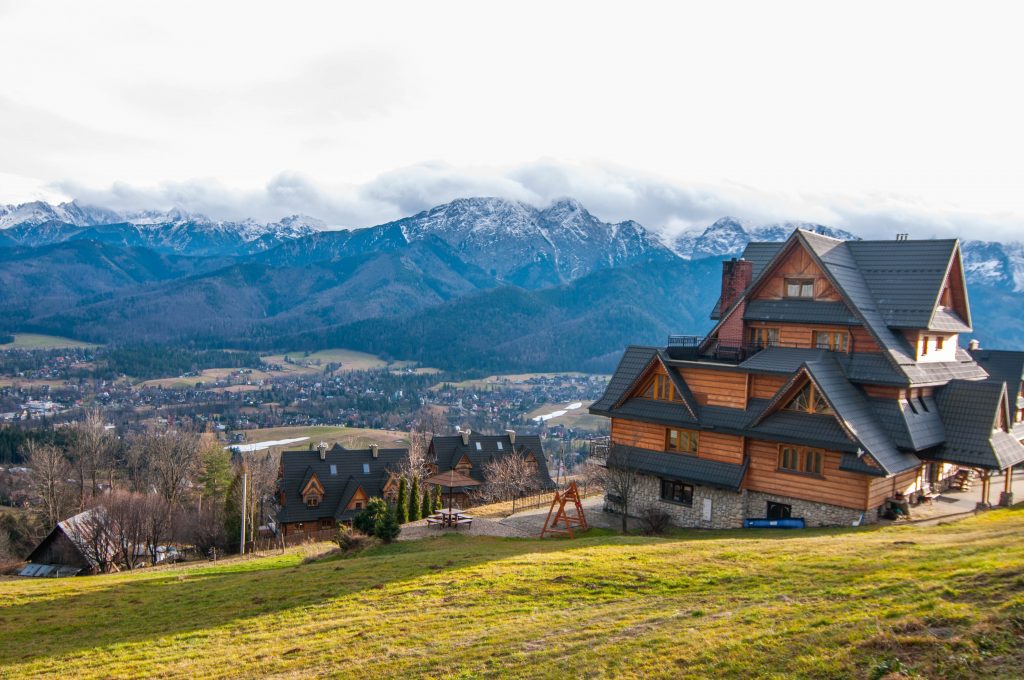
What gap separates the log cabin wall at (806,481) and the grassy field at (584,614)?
3.25 m

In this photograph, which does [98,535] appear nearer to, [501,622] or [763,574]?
[501,622]

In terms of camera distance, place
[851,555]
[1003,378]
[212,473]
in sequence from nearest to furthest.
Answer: [851,555], [1003,378], [212,473]

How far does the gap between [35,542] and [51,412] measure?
5477 inches

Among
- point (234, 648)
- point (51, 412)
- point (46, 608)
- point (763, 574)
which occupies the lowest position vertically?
point (51, 412)

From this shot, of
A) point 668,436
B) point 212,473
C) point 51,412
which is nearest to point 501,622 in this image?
point 668,436

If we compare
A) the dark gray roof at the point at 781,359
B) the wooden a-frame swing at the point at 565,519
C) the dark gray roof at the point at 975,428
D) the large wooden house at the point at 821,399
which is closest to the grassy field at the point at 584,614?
the dark gray roof at the point at 975,428

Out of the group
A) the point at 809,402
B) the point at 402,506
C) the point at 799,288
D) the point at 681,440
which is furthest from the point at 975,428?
the point at 402,506

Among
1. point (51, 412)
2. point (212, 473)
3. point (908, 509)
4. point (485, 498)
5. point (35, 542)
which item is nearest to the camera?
point (908, 509)

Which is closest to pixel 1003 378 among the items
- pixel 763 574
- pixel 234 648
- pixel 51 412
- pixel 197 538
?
pixel 763 574

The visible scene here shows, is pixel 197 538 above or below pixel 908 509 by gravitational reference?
below

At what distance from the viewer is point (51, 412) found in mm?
178000

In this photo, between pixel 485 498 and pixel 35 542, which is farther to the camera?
pixel 35 542

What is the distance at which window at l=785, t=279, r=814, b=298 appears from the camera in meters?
32.3

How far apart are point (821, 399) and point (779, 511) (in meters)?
5.36
